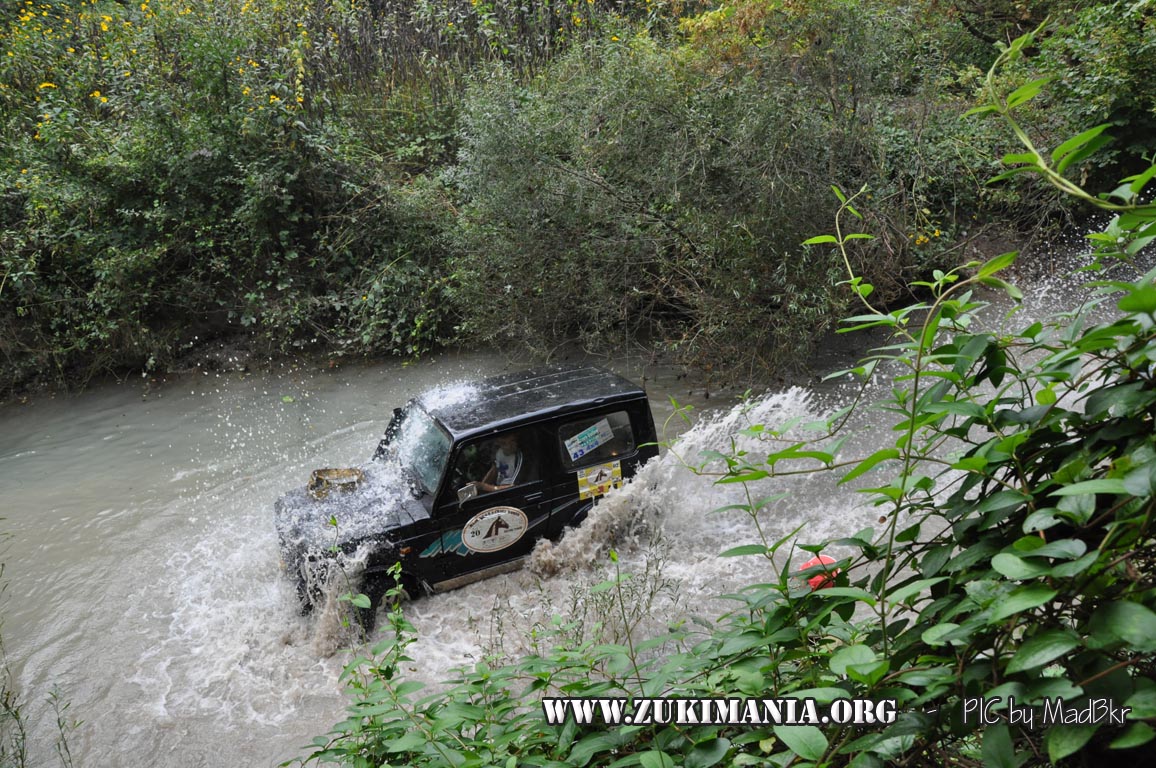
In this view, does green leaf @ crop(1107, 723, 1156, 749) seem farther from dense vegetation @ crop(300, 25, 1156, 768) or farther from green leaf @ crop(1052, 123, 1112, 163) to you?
green leaf @ crop(1052, 123, 1112, 163)

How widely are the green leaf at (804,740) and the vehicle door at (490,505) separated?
4.37m

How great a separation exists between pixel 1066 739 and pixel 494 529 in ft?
16.1

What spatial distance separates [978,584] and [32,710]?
6.39 m

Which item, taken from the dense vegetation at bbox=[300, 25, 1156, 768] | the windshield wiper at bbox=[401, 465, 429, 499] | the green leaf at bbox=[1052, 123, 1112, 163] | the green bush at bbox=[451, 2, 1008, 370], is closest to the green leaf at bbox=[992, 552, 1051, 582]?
the dense vegetation at bbox=[300, 25, 1156, 768]

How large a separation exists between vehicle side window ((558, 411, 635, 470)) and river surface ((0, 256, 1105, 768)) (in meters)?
0.35

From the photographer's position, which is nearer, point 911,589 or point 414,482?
point 911,589

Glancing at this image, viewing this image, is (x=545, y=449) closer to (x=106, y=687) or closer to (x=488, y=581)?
(x=488, y=581)

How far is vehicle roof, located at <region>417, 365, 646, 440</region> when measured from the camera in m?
5.89

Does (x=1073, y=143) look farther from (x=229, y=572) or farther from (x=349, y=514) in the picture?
(x=229, y=572)

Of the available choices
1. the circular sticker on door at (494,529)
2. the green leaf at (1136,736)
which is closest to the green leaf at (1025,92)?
the green leaf at (1136,736)

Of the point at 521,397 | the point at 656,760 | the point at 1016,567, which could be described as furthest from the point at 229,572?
the point at 1016,567

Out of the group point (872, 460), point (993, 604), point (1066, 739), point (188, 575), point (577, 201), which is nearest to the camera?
point (1066, 739)

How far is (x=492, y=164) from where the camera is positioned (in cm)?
984

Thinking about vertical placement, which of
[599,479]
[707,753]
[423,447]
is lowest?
[599,479]
